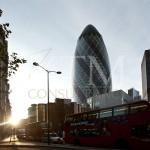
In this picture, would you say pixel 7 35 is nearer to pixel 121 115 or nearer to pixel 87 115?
pixel 121 115

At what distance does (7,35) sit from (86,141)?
19.4m

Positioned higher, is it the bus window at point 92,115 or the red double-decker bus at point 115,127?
the bus window at point 92,115

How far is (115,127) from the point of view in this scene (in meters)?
37.0

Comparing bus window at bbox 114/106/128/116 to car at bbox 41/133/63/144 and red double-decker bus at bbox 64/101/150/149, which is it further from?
car at bbox 41/133/63/144

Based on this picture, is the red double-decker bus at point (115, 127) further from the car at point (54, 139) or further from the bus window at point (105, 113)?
the car at point (54, 139)

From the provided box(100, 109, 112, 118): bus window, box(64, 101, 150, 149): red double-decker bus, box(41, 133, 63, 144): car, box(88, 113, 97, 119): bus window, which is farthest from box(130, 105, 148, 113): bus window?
box(41, 133, 63, 144): car

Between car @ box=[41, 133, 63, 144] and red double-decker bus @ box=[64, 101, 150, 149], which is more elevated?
red double-decker bus @ box=[64, 101, 150, 149]

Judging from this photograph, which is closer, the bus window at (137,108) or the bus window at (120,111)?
the bus window at (137,108)

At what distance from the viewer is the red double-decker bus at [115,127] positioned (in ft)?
109

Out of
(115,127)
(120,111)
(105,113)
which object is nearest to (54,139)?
(105,113)

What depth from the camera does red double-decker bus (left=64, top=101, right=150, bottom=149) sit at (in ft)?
109

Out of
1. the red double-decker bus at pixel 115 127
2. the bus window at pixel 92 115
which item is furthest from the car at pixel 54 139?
the bus window at pixel 92 115

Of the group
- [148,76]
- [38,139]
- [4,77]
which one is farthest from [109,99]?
[4,77]

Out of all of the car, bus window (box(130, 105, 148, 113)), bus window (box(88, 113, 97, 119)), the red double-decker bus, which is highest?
bus window (box(130, 105, 148, 113))
